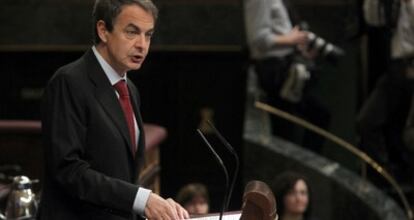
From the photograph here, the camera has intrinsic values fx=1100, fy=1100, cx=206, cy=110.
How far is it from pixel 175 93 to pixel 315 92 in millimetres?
1370

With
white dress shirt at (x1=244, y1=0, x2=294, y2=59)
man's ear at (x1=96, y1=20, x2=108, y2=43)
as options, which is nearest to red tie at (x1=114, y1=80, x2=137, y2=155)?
man's ear at (x1=96, y1=20, x2=108, y2=43)

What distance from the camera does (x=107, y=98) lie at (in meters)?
2.91

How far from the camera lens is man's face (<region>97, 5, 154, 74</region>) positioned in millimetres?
2893

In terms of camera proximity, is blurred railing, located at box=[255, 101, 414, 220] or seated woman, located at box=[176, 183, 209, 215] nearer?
seated woman, located at box=[176, 183, 209, 215]

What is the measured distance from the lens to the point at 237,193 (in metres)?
9.19

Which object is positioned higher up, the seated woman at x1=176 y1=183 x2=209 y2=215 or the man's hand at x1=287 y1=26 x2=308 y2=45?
the man's hand at x1=287 y1=26 x2=308 y2=45

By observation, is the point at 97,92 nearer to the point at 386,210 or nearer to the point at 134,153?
the point at 134,153

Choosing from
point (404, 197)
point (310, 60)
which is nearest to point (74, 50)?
point (310, 60)

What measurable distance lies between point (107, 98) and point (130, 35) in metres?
0.18

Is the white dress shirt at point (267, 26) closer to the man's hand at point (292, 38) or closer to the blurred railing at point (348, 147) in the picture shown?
the man's hand at point (292, 38)

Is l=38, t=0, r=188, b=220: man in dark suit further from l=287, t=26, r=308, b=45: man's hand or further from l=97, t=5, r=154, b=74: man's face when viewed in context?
l=287, t=26, r=308, b=45: man's hand

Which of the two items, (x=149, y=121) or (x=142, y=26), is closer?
(x=142, y=26)

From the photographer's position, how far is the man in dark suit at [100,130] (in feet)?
9.20

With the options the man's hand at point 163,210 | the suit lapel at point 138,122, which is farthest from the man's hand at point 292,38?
the man's hand at point 163,210
